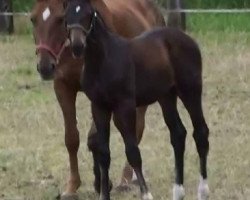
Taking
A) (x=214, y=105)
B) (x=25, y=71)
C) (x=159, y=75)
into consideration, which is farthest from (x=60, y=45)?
(x=25, y=71)

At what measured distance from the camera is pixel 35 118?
10414 mm

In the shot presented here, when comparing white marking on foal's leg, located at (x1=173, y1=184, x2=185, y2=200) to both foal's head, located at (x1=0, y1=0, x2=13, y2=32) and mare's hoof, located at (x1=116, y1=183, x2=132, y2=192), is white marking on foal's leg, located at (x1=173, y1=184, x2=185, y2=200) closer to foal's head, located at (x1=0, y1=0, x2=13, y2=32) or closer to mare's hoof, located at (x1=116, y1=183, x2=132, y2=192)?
mare's hoof, located at (x1=116, y1=183, x2=132, y2=192)

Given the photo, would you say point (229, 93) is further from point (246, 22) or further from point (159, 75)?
point (246, 22)

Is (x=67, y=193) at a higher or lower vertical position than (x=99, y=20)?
lower

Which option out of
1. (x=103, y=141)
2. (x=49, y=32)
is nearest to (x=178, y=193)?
(x=103, y=141)

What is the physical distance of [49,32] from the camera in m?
6.48

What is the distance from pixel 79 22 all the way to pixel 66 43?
2.03 feet

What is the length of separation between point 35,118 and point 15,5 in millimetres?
12939

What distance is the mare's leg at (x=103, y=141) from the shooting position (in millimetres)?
6219

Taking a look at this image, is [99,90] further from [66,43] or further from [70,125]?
[70,125]

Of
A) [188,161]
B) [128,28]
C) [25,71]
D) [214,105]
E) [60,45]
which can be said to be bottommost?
[25,71]

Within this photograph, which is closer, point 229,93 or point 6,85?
point 229,93

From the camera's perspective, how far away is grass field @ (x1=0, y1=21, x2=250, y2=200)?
7684 millimetres

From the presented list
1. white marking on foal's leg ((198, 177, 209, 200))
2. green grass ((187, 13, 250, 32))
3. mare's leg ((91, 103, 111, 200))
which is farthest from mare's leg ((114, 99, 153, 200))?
green grass ((187, 13, 250, 32))
